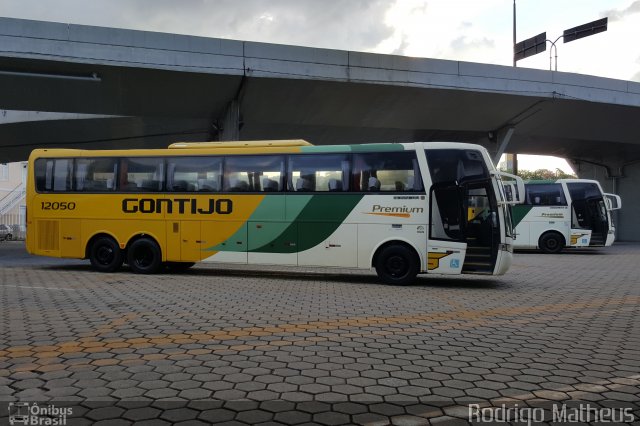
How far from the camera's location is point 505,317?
23.1 feet

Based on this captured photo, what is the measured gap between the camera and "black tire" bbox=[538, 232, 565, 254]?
21594 mm

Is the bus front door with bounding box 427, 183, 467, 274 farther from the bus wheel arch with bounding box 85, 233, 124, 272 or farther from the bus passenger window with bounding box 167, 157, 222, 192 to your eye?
the bus wheel arch with bounding box 85, 233, 124, 272

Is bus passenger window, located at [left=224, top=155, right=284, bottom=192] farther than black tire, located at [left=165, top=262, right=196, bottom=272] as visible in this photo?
No

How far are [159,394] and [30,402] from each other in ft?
2.90

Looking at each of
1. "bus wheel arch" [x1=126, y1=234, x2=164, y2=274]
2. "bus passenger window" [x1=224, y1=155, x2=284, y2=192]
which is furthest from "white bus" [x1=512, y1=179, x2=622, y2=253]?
"bus wheel arch" [x1=126, y1=234, x2=164, y2=274]

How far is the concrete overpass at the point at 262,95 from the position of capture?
53.9ft

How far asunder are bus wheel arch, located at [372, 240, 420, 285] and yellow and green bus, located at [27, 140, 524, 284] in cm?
2

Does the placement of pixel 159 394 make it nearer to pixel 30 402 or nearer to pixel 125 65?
pixel 30 402

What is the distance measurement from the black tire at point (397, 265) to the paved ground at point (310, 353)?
1.19m

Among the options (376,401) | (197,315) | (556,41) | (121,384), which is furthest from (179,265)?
(556,41)

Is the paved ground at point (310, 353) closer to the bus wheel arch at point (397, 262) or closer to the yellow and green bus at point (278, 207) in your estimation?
the bus wheel arch at point (397, 262)

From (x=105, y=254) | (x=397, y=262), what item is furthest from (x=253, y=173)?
(x=105, y=254)

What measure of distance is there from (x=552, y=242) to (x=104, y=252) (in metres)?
17.9

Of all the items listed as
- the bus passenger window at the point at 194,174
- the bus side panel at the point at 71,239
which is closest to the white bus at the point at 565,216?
the bus passenger window at the point at 194,174
